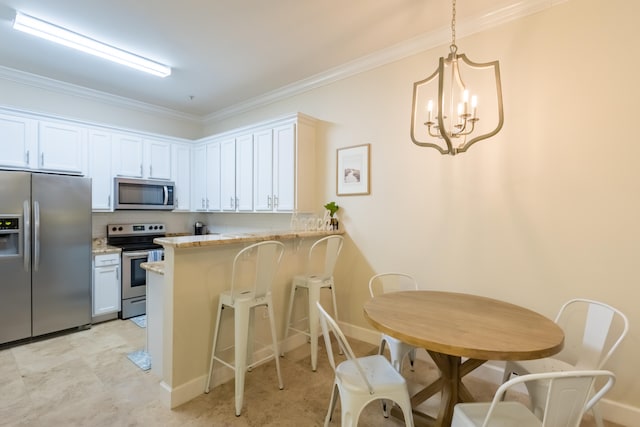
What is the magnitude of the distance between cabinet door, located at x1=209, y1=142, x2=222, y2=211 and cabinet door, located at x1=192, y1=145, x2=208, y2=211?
85mm

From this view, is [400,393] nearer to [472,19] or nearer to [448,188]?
[448,188]

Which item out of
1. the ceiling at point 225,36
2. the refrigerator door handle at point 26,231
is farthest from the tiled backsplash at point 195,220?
the ceiling at point 225,36

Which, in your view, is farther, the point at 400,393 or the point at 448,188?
the point at 448,188

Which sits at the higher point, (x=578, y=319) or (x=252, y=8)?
(x=252, y=8)

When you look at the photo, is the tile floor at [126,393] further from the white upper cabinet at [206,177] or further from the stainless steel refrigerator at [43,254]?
the white upper cabinet at [206,177]

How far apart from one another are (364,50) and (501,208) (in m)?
1.99

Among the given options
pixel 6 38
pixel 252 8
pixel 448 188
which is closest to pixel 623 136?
pixel 448 188

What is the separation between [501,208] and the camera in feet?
8.27

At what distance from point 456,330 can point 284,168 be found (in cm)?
259

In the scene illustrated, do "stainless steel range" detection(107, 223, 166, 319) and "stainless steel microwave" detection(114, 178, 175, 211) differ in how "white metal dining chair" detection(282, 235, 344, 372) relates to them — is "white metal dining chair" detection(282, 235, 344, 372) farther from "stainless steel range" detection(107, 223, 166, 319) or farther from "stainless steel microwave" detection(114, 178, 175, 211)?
"stainless steel microwave" detection(114, 178, 175, 211)

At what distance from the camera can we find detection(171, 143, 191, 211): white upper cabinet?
15.4 ft

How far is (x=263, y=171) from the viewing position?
3.84 meters

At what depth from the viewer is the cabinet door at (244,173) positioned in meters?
3.99

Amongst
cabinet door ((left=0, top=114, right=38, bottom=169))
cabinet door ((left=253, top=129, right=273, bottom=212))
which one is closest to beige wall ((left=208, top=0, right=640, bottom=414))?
cabinet door ((left=253, top=129, right=273, bottom=212))
